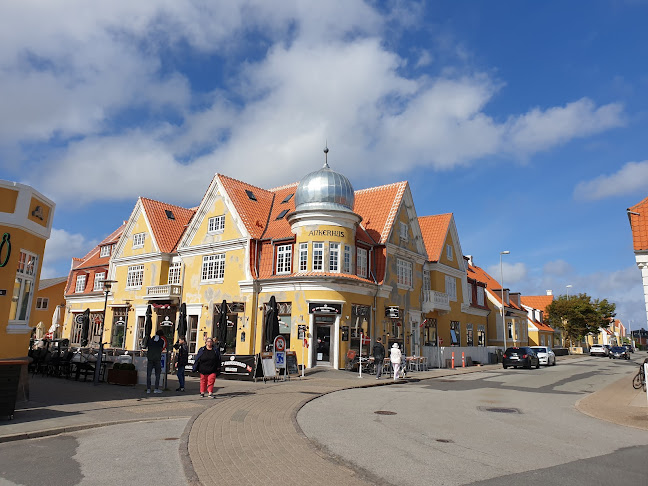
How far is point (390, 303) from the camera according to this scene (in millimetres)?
30797

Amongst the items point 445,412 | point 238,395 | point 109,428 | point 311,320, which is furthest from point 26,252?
point 311,320

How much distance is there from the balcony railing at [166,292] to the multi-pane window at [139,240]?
562cm

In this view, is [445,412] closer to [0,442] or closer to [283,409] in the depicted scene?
[283,409]

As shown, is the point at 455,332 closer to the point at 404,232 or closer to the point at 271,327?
the point at 404,232

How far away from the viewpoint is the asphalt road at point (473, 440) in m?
6.96

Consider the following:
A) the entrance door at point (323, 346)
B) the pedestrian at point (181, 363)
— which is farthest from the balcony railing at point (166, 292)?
the pedestrian at point (181, 363)

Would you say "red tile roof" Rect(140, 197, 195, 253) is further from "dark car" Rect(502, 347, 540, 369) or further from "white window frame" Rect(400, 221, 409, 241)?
"dark car" Rect(502, 347, 540, 369)

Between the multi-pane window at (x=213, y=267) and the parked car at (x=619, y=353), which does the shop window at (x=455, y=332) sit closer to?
the multi-pane window at (x=213, y=267)

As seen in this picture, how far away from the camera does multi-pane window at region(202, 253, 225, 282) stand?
31.9 meters

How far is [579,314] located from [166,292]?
54.2 meters

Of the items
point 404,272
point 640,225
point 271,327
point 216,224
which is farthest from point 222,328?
point 640,225

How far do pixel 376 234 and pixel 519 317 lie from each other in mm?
31033

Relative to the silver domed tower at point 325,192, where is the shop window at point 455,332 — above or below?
below

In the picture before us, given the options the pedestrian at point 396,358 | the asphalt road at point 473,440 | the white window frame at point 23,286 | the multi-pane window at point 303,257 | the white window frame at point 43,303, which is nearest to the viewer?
the asphalt road at point 473,440
